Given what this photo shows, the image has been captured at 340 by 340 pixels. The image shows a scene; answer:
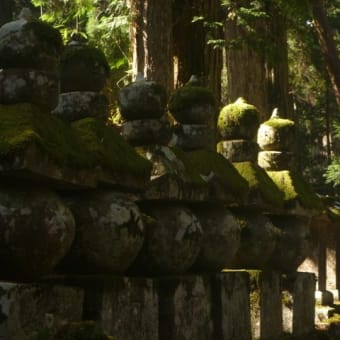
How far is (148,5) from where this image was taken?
8297mm

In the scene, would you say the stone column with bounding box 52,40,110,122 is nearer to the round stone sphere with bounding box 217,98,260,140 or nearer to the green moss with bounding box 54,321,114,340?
the green moss with bounding box 54,321,114,340

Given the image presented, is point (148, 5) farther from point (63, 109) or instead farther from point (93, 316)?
point (93, 316)

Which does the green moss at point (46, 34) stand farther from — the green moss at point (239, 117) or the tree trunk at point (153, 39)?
the tree trunk at point (153, 39)

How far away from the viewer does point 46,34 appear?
3.58 m

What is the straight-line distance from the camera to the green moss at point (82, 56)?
3994mm

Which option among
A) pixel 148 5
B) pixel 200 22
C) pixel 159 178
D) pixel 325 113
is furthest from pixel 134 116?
pixel 325 113

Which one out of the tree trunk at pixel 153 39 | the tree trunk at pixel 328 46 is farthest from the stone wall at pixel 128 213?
the tree trunk at pixel 328 46

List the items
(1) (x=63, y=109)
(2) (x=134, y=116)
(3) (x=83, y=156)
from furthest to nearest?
(2) (x=134, y=116)
(1) (x=63, y=109)
(3) (x=83, y=156)

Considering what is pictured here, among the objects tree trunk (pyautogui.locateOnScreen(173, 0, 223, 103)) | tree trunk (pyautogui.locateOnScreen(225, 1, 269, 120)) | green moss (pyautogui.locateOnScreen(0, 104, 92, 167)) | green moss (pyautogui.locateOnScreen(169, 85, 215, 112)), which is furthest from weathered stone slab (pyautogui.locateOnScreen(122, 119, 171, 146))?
tree trunk (pyautogui.locateOnScreen(225, 1, 269, 120))

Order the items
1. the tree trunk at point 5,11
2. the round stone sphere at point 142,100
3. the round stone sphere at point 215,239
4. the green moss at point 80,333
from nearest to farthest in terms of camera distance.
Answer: the green moss at point 80,333 → the round stone sphere at point 142,100 → the round stone sphere at point 215,239 → the tree trunk at point 5,11

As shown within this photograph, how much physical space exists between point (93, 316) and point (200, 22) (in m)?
6.95

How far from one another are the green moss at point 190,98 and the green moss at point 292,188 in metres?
1.29

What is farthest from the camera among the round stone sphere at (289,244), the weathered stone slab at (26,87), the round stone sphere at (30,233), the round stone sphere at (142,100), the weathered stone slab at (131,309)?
the round stone sphere at (289,244)

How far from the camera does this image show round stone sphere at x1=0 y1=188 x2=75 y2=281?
3.11m
